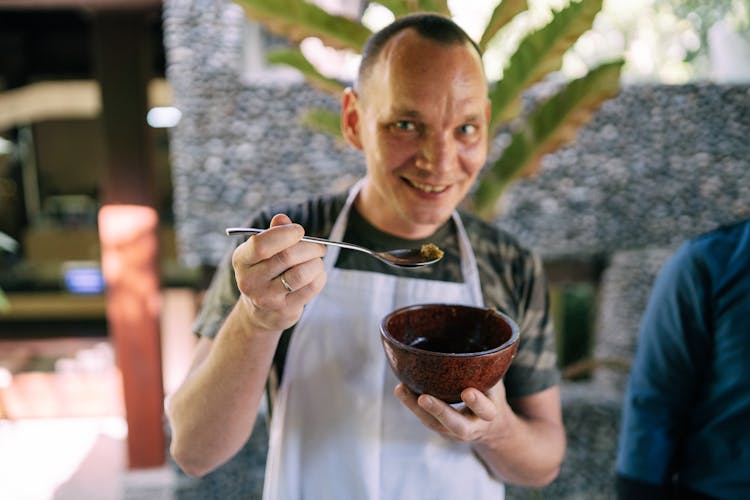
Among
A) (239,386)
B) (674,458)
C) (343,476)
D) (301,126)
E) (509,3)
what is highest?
(509,3)

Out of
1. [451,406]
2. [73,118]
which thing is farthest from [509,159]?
[73,118]

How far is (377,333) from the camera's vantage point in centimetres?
106

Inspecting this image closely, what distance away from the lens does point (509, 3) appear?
1.66 metres

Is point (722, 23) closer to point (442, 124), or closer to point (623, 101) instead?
point (623, 101)

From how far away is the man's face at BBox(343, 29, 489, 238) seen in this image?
0.91 m

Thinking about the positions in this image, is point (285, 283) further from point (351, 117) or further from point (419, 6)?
point (419, 6)

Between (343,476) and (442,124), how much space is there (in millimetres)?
703

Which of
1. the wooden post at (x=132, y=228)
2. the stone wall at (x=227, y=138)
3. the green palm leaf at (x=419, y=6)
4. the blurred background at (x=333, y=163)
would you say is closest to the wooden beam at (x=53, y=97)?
the wooden post at (x=132, y=228)

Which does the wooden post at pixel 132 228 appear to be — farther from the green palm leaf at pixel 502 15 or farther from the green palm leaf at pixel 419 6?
the green palm leaf at pixel 502 15

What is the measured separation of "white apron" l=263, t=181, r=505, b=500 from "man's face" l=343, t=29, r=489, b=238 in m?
0.21

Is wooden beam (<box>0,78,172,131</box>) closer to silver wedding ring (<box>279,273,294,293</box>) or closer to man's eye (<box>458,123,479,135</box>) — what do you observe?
man's eye (<box>458,123,479,135</box>)

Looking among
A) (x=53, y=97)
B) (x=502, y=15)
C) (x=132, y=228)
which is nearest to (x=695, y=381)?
(x=502, y=15)

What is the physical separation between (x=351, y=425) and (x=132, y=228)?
98.8 inches

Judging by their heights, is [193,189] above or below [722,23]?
below
